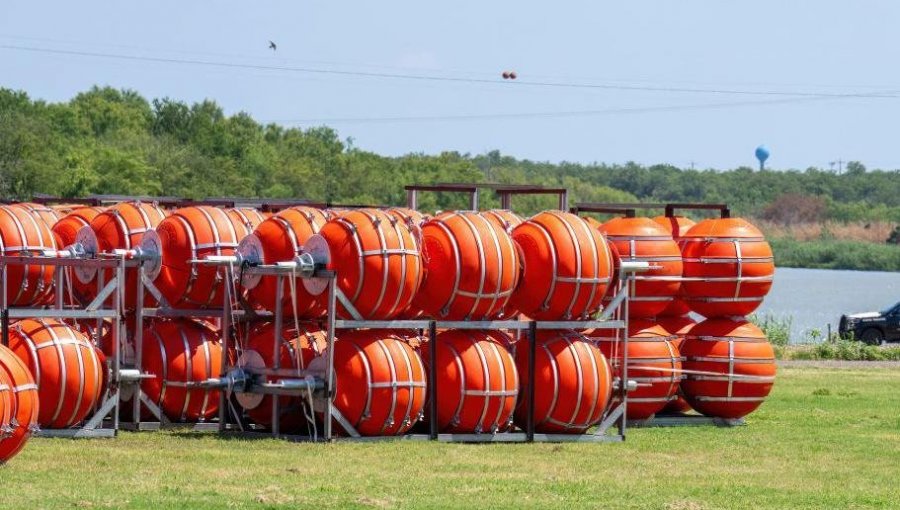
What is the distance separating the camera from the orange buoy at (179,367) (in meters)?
21.3

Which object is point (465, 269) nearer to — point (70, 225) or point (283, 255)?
point (283, 255)

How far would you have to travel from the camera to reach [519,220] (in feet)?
73.7

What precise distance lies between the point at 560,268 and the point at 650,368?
9.85 feet

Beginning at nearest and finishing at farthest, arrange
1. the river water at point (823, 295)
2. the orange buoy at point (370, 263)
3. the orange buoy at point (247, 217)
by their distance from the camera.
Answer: the orange buoy at point (370, 263), the orange buoy at point (247, 217), the river water at point (823, 295)

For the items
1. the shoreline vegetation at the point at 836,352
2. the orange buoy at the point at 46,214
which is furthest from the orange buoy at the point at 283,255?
the shoreline vegetation at the point at 836,352

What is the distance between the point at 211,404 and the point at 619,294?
4.98m

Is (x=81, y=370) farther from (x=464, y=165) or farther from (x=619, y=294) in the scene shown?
(x=464, y=165)

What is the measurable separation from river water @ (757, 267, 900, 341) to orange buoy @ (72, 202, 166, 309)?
3330 cm

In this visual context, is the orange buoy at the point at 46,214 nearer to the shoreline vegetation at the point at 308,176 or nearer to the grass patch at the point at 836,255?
the shoreline vegetation at the point at 308,176

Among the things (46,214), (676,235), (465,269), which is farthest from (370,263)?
(46,214)

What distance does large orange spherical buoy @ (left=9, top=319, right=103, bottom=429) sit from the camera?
745 inches

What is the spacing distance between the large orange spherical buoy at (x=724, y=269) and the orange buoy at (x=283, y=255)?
5515mm

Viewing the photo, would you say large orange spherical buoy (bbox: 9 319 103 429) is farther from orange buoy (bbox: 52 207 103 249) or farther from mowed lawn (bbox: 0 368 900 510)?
orange buoy (bbox: 52 207 103 249)

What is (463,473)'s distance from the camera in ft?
57.9
